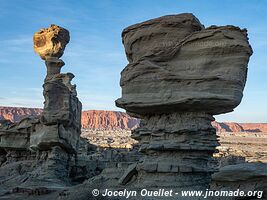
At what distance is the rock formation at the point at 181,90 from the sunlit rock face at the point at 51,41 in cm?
1261

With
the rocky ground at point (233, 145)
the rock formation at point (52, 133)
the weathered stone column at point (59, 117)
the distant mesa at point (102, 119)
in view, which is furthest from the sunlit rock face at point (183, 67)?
the distant mesa at point (102, 119)

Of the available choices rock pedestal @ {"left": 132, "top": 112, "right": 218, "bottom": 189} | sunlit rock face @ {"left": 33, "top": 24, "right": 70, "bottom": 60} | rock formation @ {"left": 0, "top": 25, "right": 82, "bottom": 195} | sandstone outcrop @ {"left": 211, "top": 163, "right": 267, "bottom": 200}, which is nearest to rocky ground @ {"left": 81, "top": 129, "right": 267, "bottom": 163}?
rock formation @ {"left": 0, "top": 25, "right": 82, "bottom": 195}

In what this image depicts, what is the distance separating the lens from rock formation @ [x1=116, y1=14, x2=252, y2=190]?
13.6m

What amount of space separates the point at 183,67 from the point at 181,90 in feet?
3.12

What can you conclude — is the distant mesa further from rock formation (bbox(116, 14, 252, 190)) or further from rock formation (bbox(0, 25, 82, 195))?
rock formation (bbox(116, 14, 252, 190))

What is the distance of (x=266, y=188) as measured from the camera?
11562 millimetres

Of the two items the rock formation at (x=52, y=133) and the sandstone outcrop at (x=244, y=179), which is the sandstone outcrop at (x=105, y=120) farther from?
the sandstone outcrop at (x=244, y=179)

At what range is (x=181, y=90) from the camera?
14.1 m

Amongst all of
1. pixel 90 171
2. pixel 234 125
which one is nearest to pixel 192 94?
pixel 90 171

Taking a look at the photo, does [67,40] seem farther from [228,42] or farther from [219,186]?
[219,186]

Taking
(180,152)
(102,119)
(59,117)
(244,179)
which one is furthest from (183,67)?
(102,119)

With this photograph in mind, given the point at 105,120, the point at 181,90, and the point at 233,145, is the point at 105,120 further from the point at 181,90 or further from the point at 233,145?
the point at 181,90

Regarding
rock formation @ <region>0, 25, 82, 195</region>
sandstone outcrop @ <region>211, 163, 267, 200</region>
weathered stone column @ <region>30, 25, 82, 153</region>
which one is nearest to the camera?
sandstone outcrop @ <region>211, 163, 267, 200</region>

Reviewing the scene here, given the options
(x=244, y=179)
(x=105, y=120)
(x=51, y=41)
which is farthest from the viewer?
(x=105, y=120)
